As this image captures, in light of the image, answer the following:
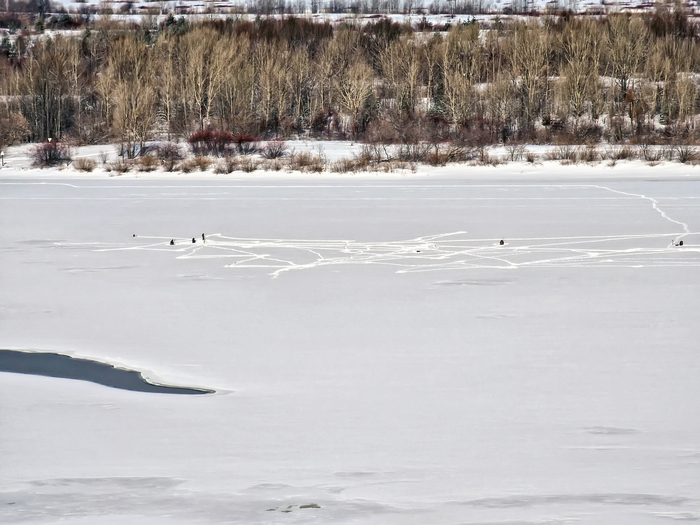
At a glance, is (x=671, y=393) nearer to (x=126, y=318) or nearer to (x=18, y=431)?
(x=18, y=431)

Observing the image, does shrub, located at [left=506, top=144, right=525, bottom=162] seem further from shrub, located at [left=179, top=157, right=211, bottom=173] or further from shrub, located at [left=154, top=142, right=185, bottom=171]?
shrub, located at [left=154, top=142, right=185, bottom=171]

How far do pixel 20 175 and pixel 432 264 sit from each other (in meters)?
23.4

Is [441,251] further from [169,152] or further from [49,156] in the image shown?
[49,156]

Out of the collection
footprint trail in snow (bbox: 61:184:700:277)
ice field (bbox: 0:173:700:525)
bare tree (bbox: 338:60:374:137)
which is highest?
bare tree (bbox: 338:60:374:137)

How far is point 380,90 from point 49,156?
21370 mm

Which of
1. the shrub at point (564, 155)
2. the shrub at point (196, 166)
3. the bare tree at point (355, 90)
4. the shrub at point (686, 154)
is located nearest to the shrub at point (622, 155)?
the shrub at point (564, 155)

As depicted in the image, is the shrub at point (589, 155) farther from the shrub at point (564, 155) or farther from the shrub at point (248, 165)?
the shrub at point (248, 165)

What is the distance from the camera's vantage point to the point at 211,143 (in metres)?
38.4

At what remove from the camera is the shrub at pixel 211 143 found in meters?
38.1

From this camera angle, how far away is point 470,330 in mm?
8320

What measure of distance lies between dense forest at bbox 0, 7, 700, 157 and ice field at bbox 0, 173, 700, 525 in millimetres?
26722

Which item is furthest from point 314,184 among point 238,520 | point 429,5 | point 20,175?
point 429,5

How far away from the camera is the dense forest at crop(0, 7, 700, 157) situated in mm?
43906

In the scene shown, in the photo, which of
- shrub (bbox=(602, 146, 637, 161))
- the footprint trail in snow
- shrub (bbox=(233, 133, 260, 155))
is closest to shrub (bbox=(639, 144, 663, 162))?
shrub (bbox=(602, 146, 637, 161))
